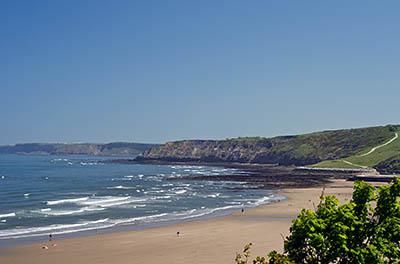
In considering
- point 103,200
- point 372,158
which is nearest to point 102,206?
point 103,200

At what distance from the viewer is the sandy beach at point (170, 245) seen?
3409 centimetres

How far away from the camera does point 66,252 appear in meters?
36.0

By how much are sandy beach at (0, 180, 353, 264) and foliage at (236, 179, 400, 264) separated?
703 inches

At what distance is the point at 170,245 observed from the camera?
128 ft

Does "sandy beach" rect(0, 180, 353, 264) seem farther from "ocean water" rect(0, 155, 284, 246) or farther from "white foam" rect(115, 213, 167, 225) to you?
"white foam" rect(115, 213, 167, 225)

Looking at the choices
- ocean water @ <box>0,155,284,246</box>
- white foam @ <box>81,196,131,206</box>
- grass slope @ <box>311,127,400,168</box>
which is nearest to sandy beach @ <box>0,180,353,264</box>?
ocean water @ <box>0,155,284,246</box>

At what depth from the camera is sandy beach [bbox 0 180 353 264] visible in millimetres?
34094

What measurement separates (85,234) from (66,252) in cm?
752

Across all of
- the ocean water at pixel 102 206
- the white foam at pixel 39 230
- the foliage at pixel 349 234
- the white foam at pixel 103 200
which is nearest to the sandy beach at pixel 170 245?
the ocean water at pixel 102 206

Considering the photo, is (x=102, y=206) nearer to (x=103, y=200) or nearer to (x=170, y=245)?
(x=103, y=200)

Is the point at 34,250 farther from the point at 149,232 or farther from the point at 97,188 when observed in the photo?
the point at 97,188

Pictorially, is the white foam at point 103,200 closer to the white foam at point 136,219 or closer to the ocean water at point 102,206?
the ocean water at point 102,206

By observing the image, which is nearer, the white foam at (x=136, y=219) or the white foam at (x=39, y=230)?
the white foam at (x=39, y=230)

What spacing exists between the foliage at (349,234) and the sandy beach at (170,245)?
17.9 metres
